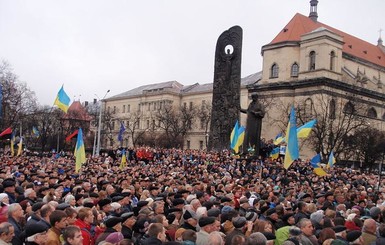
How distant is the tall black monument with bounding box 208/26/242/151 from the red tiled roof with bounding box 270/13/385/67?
36.3 metres

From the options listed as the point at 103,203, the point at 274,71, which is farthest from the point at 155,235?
the point at 274,71

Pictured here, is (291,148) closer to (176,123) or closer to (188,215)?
(188,215)

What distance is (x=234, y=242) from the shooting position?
525cm

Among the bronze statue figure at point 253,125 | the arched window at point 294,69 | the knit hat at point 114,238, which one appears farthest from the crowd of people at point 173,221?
the arched window at point 294,69

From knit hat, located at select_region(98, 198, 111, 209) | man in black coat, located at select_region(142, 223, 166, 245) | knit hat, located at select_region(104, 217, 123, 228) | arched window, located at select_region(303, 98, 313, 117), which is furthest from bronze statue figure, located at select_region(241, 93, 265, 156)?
arched window, located at select_region(303, 98, 313, 117)

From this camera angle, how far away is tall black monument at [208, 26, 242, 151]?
29.9 meters

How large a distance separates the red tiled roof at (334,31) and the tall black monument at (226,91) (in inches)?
1428

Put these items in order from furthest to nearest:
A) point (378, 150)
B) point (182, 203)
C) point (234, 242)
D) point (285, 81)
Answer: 1. point (285, 81)
2. point (378, 150)
3. point (182, 203)
4. point (234, 242)

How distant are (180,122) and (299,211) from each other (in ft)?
249

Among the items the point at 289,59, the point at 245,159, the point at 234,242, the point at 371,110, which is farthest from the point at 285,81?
the point at 234,242

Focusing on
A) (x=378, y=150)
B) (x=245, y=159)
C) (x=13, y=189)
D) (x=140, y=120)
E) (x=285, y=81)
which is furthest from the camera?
(x=140, y=120)

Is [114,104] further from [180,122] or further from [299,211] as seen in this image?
[299,211]

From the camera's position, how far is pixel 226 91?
30.2m

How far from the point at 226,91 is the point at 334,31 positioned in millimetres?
47118
